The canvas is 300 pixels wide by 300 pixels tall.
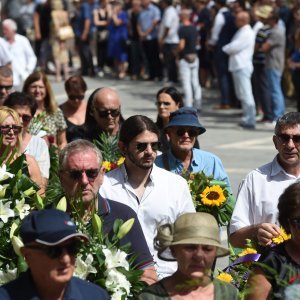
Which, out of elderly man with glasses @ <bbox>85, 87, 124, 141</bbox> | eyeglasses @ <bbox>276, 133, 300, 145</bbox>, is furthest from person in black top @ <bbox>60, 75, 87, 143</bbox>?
eyeglasses @ <bbox>276, 133, 300, 145</bbox>

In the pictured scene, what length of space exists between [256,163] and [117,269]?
36.1 ft

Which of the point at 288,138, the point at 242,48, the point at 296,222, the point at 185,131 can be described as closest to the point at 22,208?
the point at 296,222

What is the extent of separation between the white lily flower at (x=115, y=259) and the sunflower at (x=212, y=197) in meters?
2.75

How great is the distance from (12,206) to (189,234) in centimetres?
162

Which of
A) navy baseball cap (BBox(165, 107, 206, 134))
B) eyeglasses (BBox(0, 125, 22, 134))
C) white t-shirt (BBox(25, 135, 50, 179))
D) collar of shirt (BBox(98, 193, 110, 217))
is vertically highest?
collar of shirt (BBox(98, 193, 110, 217))

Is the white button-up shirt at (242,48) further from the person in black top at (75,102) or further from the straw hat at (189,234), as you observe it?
the straw hat at (189,234)

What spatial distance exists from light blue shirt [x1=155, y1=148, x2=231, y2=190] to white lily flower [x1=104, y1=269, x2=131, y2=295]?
3.18 metres

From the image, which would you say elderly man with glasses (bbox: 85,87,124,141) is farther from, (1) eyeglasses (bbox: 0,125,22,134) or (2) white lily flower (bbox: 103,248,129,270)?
(2) white lily flower (bbox: 103,248,129,270)

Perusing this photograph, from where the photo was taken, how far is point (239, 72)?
20.4m

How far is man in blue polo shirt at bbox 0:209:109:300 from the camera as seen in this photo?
16.5 feet

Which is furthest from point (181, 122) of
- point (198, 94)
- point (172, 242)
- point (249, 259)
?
point (198, 94)

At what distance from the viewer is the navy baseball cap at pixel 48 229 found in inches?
197

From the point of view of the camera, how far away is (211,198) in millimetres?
8938

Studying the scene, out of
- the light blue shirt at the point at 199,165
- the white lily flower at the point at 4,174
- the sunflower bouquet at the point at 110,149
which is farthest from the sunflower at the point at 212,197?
the white lily flower at the point at 4,174
